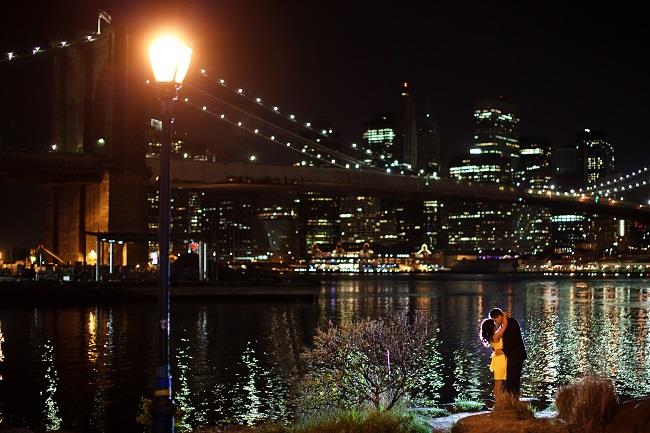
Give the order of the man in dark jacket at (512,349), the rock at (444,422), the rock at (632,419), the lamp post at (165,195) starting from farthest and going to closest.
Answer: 1. the man in dark jacket at (512,349)
2. the rock at (444,422)
3. the rock at (632,419)
4. the lamp post at (165,195)

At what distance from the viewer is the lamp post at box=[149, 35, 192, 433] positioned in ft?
26.3

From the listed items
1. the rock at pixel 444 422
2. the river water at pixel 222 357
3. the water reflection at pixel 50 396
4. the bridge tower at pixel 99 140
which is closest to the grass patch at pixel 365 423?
the rock at pixel 444 422

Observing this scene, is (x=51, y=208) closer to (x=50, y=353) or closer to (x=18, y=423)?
(x=50, y=353)

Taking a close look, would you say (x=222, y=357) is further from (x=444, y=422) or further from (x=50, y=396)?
(x=444, y=422)

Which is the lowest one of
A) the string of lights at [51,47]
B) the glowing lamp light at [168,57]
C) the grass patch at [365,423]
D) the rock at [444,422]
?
the rock at [444,422]

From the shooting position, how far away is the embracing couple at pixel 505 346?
10.8m

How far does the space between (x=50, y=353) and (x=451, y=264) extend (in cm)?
16254

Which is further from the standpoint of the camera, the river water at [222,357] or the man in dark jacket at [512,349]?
the river water at [222,357]

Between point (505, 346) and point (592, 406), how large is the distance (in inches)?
60.4

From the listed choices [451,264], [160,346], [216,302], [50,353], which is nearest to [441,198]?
[216,302]

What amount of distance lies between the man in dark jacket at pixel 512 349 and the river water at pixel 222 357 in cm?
597

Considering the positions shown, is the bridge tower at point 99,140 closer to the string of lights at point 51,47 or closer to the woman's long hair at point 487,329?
the string of lights at point 51,47

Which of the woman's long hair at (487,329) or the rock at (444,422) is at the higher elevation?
the woman's long hair at (487,329)

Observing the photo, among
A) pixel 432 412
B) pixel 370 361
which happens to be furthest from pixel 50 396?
pixel 432 412
